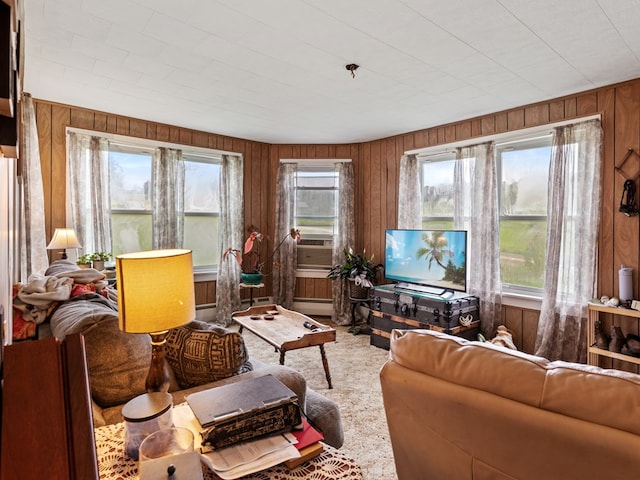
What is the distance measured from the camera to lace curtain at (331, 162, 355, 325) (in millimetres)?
5156

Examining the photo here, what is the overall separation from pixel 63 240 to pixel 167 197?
4.29 feet

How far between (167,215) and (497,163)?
3.87m

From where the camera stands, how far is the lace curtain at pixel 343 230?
5156mm

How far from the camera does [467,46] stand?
2.41m

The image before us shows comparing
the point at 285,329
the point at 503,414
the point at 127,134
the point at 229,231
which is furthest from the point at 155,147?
the point at 503,414

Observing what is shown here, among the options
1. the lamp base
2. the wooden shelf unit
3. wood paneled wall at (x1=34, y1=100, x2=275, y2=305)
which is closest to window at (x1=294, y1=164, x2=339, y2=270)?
wood paneled wall at (x1=34, y1=100, x2=275, y2=305)

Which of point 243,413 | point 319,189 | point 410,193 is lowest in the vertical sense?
point 243,413

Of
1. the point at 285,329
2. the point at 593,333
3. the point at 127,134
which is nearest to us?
the point at 593,333

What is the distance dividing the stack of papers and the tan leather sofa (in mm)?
415

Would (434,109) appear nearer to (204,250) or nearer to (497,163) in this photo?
(497,163)

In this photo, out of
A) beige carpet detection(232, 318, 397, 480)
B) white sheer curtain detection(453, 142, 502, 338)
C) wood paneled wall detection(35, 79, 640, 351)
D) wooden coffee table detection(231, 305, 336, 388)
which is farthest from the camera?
white sheer curtain detection(453, 142, 502, 338)

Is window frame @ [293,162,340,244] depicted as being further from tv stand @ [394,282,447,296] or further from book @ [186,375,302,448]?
book @ [186,375,302,448]

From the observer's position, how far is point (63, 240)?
334 centimetres

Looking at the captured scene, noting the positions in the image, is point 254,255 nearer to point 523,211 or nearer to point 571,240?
point 523,211
